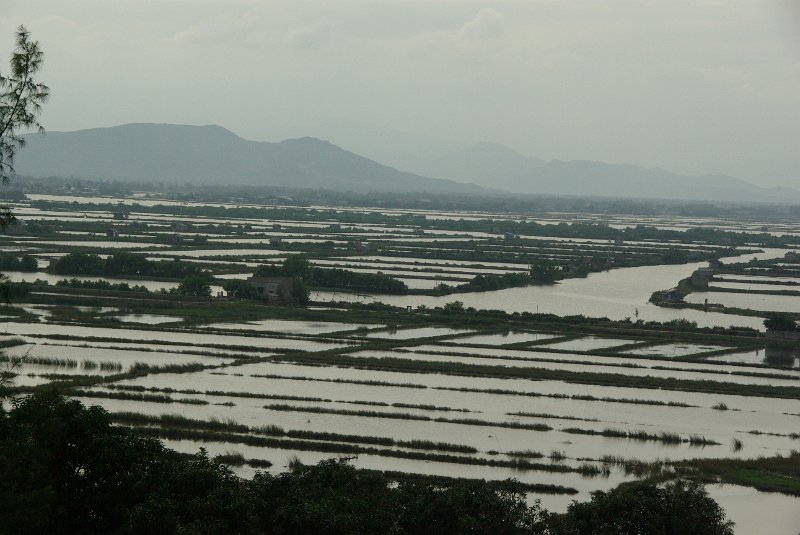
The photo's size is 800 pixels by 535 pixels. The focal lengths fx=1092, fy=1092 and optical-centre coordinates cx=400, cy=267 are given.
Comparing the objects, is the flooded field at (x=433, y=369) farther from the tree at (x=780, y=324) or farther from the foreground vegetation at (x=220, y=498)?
the foreground vegetation at (x=220, y=498)

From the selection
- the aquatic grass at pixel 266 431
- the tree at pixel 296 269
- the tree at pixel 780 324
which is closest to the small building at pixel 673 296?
the tree at pixel 780 324

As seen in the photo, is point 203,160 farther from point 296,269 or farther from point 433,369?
point 433,369

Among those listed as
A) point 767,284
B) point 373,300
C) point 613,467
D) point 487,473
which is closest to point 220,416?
point 487,473

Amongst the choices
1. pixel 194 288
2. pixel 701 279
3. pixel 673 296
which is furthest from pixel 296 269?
pixel 701 279

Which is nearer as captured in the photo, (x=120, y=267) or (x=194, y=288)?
(x=194, y=288)

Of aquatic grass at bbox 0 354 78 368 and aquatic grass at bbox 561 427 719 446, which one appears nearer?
aquatic grass at bbox 561 427 719 446

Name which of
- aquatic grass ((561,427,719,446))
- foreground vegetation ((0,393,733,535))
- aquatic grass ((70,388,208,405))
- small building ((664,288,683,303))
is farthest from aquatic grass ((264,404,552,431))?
small building ((664,288,683,303))

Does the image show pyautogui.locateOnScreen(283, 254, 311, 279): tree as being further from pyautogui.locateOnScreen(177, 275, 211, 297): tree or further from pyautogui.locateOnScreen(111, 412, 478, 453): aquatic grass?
pyautogui.locateOnScreen(111, 412, 478, 453): aquatic grass
